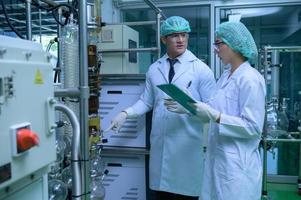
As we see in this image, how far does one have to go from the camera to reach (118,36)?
224 centimetres

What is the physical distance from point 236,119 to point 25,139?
3.58ft

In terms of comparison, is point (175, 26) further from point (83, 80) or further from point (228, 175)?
point (83, 80)

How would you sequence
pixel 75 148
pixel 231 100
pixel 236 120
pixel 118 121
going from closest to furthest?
pixel 75 148, pixel 236 120, pixel 231 100, pixel 118 121

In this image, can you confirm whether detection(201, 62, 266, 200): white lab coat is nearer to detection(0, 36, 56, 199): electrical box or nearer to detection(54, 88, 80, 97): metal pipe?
detection(54, 88, 80, 97): metal pipe

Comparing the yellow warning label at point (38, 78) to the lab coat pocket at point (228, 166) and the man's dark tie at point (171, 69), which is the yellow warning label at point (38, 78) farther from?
the man's dark tie at point (171, 69)

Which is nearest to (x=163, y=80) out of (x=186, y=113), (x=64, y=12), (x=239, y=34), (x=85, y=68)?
(x=186, y=113)

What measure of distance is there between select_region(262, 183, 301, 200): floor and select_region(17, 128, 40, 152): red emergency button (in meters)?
3.07

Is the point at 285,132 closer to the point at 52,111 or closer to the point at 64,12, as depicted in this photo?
the point at 64,12

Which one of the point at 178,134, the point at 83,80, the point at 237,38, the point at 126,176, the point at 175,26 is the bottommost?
the point at 126,176

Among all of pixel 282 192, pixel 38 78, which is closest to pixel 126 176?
pixel 38 78

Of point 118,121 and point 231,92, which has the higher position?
point 231,92

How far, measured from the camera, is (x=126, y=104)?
217 centimetres

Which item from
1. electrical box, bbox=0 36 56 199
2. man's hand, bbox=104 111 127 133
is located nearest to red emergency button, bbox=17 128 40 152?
electrical box, bbox=0 36 56 199

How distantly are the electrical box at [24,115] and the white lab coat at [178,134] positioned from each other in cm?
121
